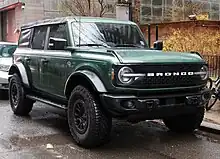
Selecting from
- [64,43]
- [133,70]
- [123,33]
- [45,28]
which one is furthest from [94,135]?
[45,28]

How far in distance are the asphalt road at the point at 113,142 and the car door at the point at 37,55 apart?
822 millimetres

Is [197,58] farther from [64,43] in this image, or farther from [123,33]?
[64,43]

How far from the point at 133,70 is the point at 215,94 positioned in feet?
11.2

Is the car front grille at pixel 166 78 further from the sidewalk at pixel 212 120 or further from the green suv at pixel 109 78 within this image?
the sidewalk at pixel 212 120

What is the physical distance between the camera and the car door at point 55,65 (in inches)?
263

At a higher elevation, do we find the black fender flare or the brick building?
the brick building

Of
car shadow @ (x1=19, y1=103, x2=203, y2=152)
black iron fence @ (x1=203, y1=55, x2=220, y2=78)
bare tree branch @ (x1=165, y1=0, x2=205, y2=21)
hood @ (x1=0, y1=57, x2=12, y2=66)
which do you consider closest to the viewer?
car shadow @ (x1=19, y1=103, x2=203, y2=152)

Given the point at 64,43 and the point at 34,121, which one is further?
the point at 34,121

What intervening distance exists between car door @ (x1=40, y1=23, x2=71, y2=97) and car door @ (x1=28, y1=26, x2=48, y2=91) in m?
0.17

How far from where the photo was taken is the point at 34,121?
796 cm

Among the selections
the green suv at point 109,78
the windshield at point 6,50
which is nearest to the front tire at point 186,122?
the green suv at point 109,78

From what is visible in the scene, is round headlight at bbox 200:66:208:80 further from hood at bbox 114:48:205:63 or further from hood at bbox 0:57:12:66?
hood at bbox 0:57:12:66

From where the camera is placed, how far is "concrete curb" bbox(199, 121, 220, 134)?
6.93 meters

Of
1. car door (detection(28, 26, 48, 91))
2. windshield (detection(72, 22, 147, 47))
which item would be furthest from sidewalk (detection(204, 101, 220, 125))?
car door (detection(28, 26, 48, 91))
